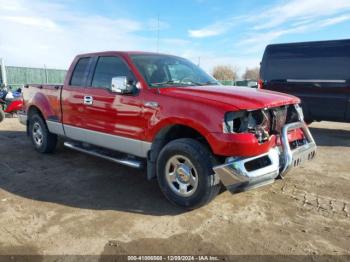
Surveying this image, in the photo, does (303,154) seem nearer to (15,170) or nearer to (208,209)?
(208,209)

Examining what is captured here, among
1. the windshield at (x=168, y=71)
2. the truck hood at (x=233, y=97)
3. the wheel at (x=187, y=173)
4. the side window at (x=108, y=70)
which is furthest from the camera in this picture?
the side window at (x=108, y=70)

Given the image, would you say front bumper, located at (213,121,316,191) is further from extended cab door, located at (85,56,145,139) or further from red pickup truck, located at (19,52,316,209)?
extended cab door, located at (85,56,145,139)

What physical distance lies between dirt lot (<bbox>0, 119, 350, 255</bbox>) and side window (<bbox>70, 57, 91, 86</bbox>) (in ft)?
4.85

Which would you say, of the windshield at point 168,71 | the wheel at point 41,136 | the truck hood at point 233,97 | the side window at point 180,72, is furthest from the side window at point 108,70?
the wheel at point 41,136

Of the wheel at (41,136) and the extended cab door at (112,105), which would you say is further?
the wheel at (41,136)

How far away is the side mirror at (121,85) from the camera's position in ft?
13.3

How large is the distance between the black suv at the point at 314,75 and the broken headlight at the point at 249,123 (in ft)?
15.9

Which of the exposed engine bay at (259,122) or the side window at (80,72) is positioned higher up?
the side window at (80,72)

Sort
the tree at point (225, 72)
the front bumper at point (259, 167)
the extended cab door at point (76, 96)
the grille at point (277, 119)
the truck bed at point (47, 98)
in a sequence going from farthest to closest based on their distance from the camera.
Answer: the tree at point (225, 72) < the truck bed at point (47, 98) < the extended cab door at point (76, 96) < the grille at point (277, 119) < the front bumper at point (259, 167)

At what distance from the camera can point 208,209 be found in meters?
3.84

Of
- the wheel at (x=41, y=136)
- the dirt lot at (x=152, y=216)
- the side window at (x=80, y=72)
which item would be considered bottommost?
the dirt lot at (x=152, y=216)

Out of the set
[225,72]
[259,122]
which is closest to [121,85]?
[259,122]

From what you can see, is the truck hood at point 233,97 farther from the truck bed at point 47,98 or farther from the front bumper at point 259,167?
the truck bed at point 47,98

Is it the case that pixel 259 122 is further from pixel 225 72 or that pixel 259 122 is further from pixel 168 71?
pixel 225 72
